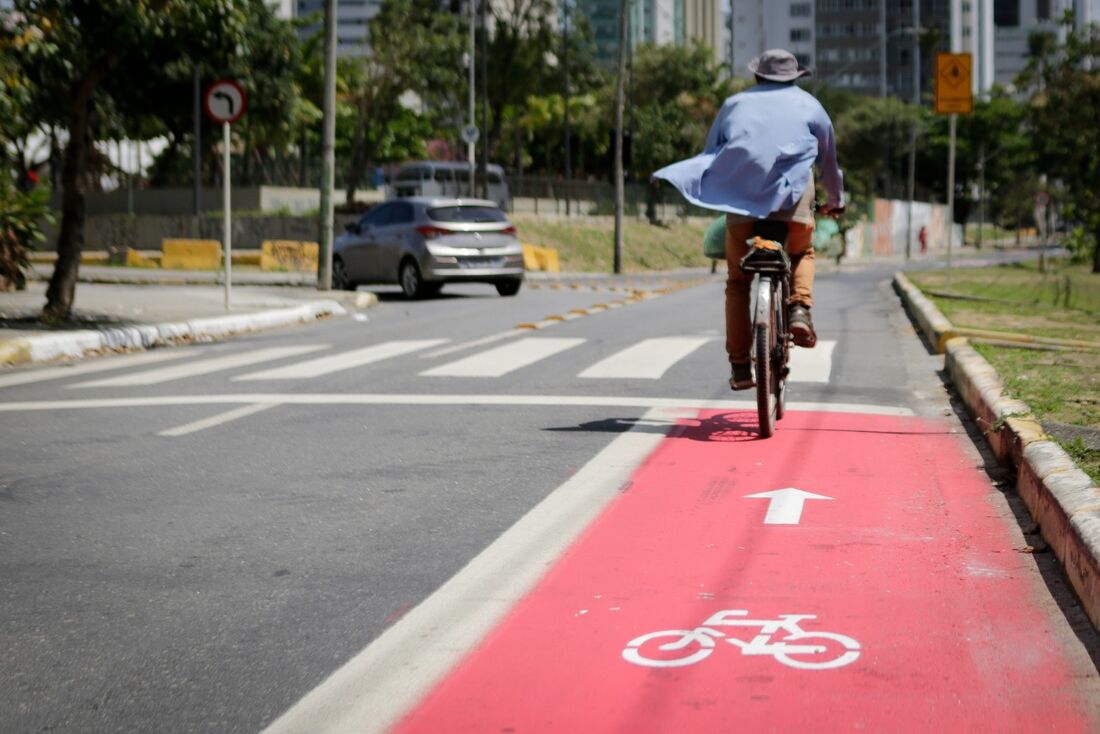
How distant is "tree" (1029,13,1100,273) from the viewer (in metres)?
39.0

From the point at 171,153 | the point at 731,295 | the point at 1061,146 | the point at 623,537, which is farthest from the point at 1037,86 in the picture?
the point at 623,537

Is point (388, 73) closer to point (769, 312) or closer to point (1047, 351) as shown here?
point (1047, 351)

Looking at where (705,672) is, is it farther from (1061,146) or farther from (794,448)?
(1061,146)

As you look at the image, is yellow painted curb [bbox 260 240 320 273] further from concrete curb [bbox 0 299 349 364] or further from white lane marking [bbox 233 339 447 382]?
white lane marking [bbox 233 339 447 382]

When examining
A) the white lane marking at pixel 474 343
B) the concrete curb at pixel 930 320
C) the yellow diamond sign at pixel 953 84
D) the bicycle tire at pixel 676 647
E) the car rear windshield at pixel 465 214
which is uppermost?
the yellow diamond sign at pixel 953 84

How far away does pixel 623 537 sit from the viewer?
5688 mm

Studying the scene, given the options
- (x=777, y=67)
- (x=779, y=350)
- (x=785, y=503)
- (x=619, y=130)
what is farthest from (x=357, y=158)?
(x=785, y=503)

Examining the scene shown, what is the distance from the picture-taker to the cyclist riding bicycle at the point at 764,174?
7.94m

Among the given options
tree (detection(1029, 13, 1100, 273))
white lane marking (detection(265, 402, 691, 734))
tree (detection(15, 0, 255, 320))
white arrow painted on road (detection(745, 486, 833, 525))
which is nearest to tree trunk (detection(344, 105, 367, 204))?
tree (detection(1029, 13, 1100, 273))

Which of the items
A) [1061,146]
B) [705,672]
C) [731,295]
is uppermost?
[1061,146]

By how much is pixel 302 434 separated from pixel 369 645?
3959 mm

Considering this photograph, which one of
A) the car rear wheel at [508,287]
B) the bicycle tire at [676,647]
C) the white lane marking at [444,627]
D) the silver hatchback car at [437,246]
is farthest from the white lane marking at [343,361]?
the car rear wheel at [508,287]

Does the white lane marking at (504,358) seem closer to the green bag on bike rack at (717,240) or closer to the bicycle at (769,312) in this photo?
the green bag on bike rack at (717,240)

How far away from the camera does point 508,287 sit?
930 inches
